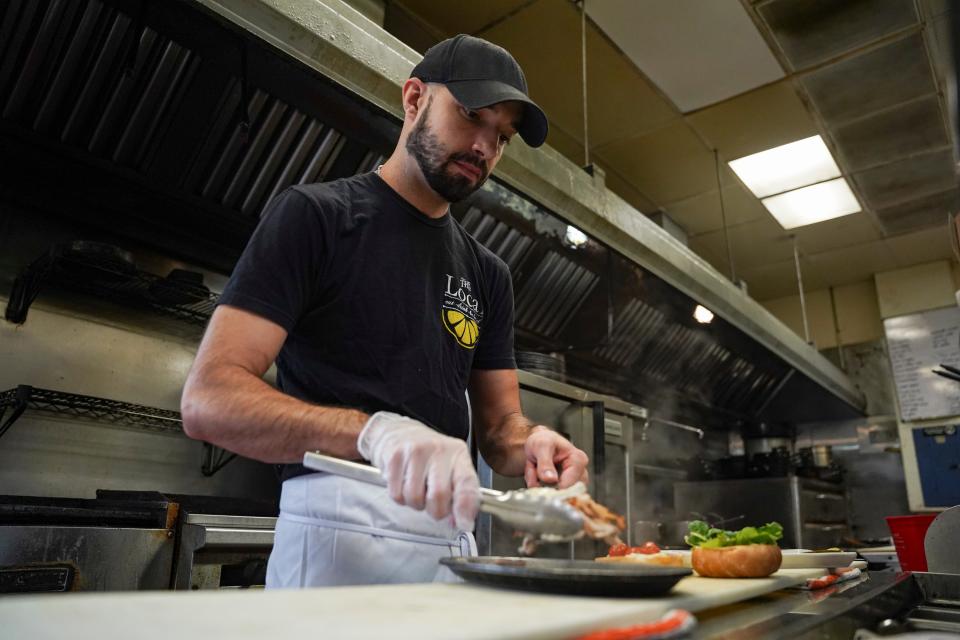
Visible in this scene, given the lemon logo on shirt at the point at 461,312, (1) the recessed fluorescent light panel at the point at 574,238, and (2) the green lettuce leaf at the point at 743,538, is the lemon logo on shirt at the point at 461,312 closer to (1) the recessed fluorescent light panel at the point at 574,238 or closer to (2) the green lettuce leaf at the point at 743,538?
(2) the green lettuce leaf at the point at 743,538

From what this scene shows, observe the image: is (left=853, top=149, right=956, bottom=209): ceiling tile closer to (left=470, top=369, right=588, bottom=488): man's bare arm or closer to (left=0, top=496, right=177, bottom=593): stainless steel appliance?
(left=470, top=369, right=588, bottom=488): man's bare arm

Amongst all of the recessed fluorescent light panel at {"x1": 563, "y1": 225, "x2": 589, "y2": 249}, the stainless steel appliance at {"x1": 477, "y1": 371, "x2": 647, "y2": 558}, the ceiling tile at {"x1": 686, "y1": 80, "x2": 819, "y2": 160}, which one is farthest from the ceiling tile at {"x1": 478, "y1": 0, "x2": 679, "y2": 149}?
the stainless steel appliance at {"x1": 477, "y1": 371, "x2": 647, "y2": 558}

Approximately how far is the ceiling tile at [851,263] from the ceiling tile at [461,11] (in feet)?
14.6

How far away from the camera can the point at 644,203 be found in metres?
5.30

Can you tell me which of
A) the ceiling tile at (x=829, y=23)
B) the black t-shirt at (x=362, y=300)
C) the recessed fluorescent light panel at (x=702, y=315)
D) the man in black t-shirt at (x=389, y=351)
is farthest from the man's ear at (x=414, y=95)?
the recessed fluorescent light panel at (x=702, y=315)

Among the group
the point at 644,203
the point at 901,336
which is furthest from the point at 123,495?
the point at 901,336

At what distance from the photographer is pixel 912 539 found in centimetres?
232

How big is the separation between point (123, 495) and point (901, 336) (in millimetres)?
7020

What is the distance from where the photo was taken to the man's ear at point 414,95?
1.63 meters

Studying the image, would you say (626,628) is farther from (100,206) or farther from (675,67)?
(675,67)

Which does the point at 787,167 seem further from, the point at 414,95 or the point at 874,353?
the point at 414,95

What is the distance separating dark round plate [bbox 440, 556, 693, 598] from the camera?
86 centimetres

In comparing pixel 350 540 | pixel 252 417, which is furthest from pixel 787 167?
pixel 252 417

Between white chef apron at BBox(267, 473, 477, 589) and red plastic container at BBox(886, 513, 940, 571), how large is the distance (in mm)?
1981
